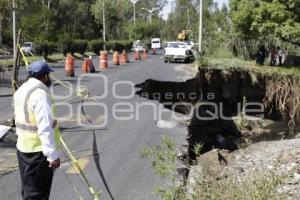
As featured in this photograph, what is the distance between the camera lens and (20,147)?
19.1 feet

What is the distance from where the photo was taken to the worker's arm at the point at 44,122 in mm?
5516

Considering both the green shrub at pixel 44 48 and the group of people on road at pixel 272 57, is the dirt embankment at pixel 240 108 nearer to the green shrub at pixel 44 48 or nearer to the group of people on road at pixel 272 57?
the group of people on road at pixel 272 57

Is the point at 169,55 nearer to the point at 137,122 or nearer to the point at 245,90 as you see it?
the point at 245,90

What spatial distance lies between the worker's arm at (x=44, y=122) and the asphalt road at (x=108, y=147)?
213 centimetres

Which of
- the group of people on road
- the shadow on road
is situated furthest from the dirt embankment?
the shadow on road

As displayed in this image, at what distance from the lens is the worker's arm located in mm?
5516

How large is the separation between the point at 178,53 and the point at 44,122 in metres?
33.9

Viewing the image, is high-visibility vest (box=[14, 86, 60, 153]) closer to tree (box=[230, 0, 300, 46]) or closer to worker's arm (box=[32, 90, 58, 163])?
worker's arm (box=[32, 90, 58, 163])

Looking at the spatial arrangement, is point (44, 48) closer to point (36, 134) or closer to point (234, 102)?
point (234, 102)

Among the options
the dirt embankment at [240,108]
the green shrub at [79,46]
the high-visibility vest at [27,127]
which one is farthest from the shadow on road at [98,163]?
the green shrub at [79,46]

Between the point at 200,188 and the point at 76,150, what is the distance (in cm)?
537

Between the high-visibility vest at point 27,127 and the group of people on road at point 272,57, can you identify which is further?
the group of people on road at point 272,57

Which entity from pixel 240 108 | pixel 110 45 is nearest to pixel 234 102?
pixel 240 108

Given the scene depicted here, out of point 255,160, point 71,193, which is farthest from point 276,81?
point 71,193
